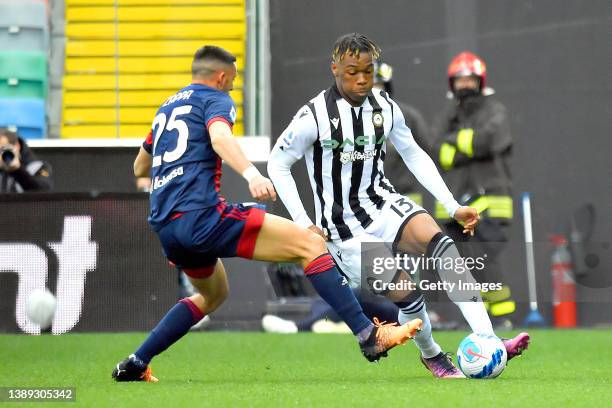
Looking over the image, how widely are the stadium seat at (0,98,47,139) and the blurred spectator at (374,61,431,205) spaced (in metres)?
3.52

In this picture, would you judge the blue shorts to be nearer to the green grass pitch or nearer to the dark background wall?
the green grass pitch

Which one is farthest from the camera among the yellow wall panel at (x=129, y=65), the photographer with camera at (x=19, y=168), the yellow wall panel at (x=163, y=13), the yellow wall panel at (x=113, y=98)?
the yellow wall panel at (x=163, y=13)

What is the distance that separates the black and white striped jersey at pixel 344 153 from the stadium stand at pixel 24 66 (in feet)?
22.3

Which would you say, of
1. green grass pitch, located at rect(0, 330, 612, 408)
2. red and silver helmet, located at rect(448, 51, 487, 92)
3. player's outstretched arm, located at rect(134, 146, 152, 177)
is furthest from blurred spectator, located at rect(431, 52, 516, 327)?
player's outstretched arm, located at rect(134, 146, 152, 177)

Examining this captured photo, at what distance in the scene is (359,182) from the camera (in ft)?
24.0

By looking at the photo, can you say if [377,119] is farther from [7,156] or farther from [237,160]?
[7,156]

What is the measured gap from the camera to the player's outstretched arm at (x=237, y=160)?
20.1 feet

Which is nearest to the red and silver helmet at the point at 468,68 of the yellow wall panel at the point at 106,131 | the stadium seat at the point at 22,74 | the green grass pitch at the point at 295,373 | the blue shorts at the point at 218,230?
the green grass pitch at the point at 295,373

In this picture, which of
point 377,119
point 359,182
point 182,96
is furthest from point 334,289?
point 182,96

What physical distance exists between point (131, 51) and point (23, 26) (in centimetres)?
109

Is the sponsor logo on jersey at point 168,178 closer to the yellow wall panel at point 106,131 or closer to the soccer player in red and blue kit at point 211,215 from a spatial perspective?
the soccer player in red and blue kit at point 211,215

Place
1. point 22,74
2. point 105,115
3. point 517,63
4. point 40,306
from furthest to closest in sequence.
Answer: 1. point 105,115
2. point 22,74
3. point 517,63
4. point 40,306

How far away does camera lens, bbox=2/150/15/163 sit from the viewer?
11469 mm

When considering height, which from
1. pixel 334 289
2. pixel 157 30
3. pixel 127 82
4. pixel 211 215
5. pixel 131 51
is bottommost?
pixel 334 289
